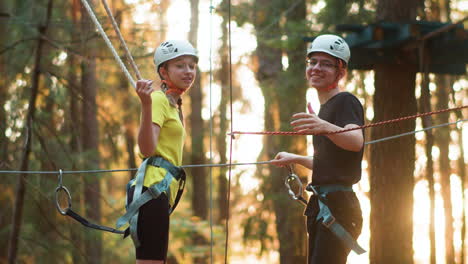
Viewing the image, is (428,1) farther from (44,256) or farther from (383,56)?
(44,256)

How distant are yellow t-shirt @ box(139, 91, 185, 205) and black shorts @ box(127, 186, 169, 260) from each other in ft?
0.31

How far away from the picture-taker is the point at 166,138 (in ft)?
8.87

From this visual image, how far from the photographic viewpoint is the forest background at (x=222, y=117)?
478cm

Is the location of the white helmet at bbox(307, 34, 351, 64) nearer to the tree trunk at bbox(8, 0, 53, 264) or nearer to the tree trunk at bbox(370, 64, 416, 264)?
the tree trunk at bbox(370, 64, 416, 264)

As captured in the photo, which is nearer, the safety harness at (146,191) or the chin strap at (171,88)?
the safety harness at (146,191)

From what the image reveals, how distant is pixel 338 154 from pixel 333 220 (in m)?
0.32

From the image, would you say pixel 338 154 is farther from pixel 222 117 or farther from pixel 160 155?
pixel 222 117

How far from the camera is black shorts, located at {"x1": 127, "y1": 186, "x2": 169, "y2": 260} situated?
2588 millimetres

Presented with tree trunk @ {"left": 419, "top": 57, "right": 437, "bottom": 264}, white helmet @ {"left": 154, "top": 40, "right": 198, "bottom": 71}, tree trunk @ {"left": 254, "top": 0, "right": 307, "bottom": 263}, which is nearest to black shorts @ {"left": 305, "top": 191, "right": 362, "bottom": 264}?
white helmet @ {"left": 154, "top": 40, "right": 198, "bottom": 71}

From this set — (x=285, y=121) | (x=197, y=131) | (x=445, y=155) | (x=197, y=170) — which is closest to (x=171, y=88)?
(x=285, y=121)

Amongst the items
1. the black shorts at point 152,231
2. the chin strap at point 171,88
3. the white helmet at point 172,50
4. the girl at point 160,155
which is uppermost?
the white helmet at point 172,50

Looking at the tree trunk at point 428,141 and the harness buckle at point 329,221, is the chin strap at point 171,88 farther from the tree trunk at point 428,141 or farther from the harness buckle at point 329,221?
the tree trunk at point 428,141

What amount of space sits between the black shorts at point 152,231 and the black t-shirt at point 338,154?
79cm

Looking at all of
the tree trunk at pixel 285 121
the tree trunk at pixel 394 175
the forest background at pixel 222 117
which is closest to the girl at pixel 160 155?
the forest background at pixel 222 117
